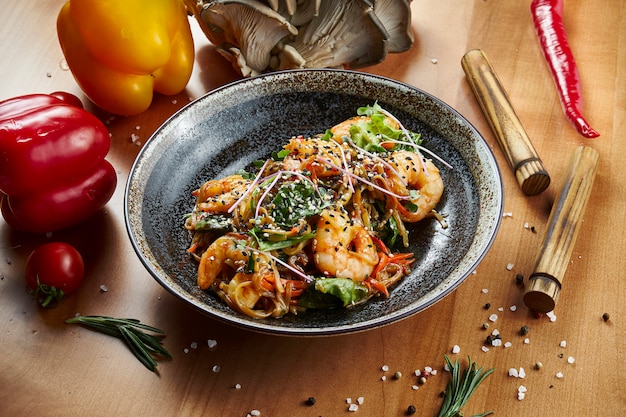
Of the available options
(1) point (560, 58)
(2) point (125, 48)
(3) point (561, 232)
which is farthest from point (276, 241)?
(1) point (560, 58)

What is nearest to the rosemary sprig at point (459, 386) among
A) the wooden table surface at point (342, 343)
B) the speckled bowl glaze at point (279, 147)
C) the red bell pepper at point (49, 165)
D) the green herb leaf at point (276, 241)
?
the wooden table surface at point (342, 343)

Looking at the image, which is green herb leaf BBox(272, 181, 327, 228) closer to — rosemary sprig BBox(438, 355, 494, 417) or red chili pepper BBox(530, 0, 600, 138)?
rosemary sprig BBox(438, 355, 494, 417)

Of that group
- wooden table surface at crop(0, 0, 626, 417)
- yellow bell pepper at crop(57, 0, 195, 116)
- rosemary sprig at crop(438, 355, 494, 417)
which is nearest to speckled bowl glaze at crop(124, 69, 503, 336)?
wooden table surface at crop(0, 0, 626, 417)

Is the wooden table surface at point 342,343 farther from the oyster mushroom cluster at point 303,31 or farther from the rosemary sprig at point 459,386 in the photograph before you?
the oyster mushroom cluster at point 303,31

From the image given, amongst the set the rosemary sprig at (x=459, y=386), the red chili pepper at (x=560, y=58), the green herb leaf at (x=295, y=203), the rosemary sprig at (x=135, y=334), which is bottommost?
the rosemary sprig at (x=135, y=334)

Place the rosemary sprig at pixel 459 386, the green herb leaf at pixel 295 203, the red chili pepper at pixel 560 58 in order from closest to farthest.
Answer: the rosemary sprig at pixel 459 386 < the green herb leaf at pixel 295 203 < the red chili pepper at pixel 560 58

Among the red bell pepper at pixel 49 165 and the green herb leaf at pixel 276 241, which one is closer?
the green herb leaf at pixel 276 241
